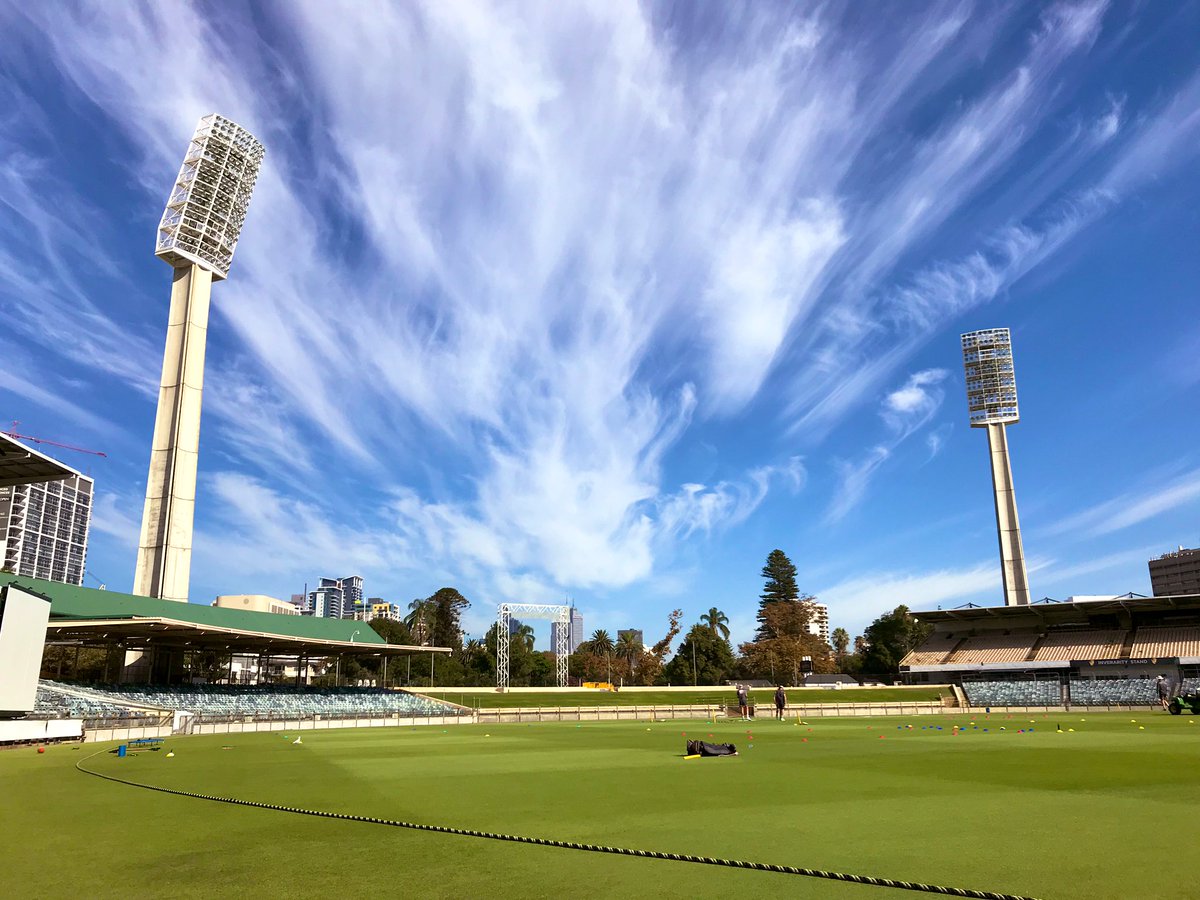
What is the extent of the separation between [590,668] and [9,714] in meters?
84.0

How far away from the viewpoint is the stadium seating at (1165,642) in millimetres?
54844

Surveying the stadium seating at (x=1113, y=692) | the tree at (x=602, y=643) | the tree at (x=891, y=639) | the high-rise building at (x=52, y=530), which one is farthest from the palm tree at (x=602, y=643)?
the high-rise building at (x=52, y=530)

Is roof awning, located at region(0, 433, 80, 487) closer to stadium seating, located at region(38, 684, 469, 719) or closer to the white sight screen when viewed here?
the white sight screen

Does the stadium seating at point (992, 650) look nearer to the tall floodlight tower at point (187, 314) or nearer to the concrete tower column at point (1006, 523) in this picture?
the concrete tower column at point (1006, 523)

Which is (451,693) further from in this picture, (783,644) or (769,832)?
(769,832)

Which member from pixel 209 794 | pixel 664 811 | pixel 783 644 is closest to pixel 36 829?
pixel 209 794

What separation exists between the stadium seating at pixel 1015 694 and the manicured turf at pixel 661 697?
8.33ft

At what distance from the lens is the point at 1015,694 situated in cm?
5203

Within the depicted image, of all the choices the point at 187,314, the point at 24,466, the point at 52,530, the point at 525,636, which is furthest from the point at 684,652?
the point at 52,530

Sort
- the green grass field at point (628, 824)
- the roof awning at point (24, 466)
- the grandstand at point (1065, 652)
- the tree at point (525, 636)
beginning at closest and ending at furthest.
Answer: the green grass field at point (628, 824) < the roof awning at point (24, 466) < the grandstand at point (1065, 652) < the tree at point (525, 636)

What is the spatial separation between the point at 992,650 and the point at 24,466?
224 feet

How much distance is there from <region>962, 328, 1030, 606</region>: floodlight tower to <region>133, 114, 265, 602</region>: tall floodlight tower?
259 feet

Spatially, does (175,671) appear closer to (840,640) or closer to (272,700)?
(272,700)

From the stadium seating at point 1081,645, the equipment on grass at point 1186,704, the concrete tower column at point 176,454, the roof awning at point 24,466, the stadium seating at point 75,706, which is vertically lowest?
the equipment on grass at point 1186,704
